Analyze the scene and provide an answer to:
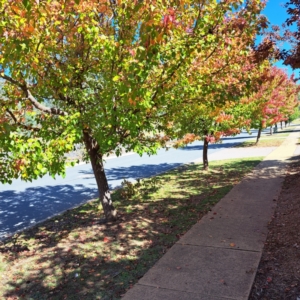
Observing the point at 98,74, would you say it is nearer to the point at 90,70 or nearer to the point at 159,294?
the point at 90,70

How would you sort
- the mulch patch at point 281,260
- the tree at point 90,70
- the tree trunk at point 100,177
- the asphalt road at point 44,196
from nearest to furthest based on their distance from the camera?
the mulch patch at point 281,260 < the tree at point 90,70 < the tree trunk at point 100,177 < the asphalt road at point 44,196

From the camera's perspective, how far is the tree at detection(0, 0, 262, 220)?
395cm

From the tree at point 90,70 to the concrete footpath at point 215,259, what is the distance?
6.34 feet

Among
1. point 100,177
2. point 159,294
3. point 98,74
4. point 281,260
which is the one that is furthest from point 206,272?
point 98,74

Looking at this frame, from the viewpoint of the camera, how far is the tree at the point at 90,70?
13.0 ft

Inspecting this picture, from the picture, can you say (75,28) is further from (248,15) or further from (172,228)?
(172,228)

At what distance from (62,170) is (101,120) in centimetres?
99

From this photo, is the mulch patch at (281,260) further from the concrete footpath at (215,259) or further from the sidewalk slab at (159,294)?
the sidewalk slab at (159,294)

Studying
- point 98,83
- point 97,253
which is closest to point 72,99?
point 98,83

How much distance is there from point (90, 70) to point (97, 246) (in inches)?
125

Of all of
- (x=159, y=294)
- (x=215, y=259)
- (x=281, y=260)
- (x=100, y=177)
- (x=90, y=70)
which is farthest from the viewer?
(x=100, y=177)

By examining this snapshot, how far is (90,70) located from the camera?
18.0ft

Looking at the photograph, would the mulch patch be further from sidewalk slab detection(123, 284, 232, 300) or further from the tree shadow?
the tree shadow

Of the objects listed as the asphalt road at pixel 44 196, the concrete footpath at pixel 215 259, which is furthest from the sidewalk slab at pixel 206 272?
the asphalt road at pixel 44 196
